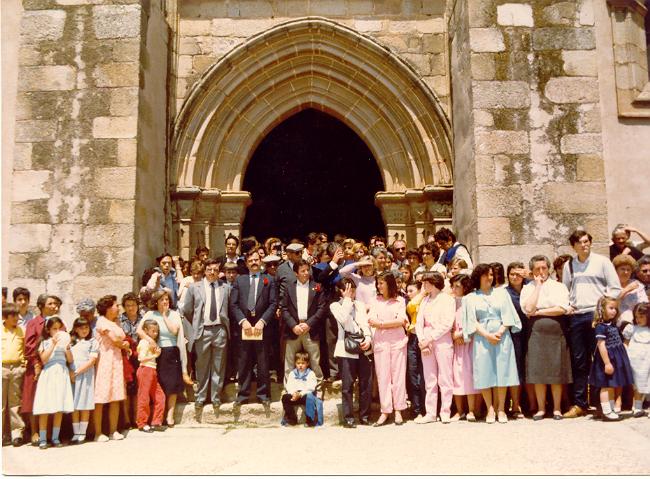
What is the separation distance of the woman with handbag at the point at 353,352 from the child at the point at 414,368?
358 mm

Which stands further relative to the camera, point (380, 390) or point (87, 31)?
point (87, 31)

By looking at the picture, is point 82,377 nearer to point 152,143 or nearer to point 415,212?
point 152,143

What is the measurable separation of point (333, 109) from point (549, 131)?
2803 millimetres

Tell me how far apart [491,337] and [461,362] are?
35 cm

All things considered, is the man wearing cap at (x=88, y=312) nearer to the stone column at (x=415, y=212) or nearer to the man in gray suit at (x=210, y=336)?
the man in gray suit at (x=210, y=336)

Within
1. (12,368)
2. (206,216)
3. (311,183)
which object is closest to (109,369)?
(12,368)

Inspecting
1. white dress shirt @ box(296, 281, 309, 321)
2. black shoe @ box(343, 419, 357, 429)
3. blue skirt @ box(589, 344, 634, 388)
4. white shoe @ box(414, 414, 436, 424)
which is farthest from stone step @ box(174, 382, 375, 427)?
blue skirt @ box(589, 344, 634, 388)

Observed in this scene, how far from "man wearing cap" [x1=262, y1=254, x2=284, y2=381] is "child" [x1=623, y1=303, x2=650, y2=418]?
308cm

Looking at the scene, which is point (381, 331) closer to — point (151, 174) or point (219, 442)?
point (219, 442)

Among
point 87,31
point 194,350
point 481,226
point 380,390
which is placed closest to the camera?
point 380,390

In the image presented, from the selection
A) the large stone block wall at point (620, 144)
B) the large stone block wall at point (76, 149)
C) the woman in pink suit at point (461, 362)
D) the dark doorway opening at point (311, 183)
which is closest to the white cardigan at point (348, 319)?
the woman in pink suit at point (461, 362)

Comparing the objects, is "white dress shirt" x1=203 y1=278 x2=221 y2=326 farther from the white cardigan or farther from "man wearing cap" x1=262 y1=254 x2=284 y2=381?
the white cardigan

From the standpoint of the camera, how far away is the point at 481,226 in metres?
6.87

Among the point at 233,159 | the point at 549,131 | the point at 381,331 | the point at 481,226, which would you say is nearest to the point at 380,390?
the point at 381,331
